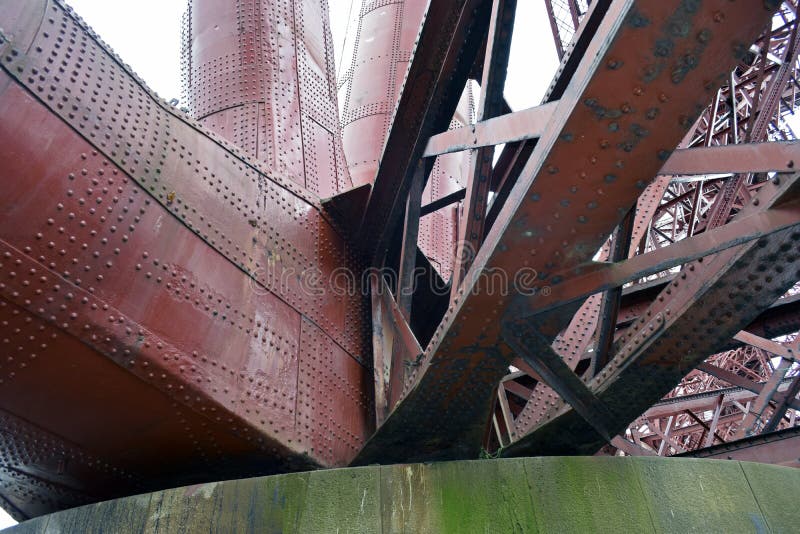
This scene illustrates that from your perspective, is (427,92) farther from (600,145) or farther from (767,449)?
(767,449)

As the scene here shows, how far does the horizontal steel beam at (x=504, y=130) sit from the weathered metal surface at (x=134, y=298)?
2.28 meters

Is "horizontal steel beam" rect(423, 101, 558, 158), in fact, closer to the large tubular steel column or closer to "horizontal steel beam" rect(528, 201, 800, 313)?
"horizontal steel beam" rect(528, 201, 800, 313)

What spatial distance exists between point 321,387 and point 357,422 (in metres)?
0.69

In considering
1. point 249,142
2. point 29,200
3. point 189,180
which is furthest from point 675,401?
point 29,200

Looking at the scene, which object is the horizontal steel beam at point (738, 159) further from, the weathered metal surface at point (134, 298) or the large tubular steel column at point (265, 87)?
the large tubular steel column at point (265, 87)

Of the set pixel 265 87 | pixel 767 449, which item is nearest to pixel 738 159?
pixel 767 449

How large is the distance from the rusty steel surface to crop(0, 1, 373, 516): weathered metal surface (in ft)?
0.06

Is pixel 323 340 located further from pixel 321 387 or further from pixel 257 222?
pixel 257 222

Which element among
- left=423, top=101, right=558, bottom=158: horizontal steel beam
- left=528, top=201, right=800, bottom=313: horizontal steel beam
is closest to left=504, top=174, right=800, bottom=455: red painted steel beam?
left=528, top=201, right=800, bottom=313: horizontal steel beam

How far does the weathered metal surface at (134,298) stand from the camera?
4016 millimetres

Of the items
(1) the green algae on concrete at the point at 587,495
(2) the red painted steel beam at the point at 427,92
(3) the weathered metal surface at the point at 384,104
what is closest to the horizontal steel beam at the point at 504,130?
(2) the red painted steel beam at the point at 427,92

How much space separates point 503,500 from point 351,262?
12.4 ft

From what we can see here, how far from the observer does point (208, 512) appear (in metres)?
4.12

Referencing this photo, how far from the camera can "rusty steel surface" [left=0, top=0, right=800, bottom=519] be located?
3217 millimetres
